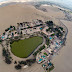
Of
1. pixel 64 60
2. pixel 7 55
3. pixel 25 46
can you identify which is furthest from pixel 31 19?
pixel 64 60

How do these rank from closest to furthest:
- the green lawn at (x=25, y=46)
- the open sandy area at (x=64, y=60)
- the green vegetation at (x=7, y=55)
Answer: the green vegetation at (x=7, y=55) → the open sandy area at (x=64, y=60) → the green lawn at (x=25, y=46)

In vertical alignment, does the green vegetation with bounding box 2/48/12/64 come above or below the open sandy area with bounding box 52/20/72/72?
above

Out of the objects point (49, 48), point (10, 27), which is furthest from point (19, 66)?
point (10, 27)

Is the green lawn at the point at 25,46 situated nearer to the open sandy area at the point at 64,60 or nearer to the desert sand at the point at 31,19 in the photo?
the desert sand at the point at 31,19

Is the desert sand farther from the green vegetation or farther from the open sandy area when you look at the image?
the green vegetation

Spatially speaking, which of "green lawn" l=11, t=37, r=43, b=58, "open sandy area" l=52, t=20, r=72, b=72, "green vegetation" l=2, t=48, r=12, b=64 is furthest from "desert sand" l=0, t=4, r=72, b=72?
"green lawn" l=11, t=37, r=43, b=58

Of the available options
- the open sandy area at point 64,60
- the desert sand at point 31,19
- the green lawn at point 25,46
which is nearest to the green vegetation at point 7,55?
the desert sand at point 31,19

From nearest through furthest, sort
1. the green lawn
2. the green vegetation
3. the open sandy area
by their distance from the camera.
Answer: the green vegetation < the open sandy area < the green lawn

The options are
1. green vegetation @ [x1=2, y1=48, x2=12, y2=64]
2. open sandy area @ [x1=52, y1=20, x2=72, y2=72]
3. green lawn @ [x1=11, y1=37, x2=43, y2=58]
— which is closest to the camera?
green vegetation @ [x1=2, y1=48, x2=12, y2=64]

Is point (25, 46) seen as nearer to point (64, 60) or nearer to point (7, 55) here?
point (7, 55)
